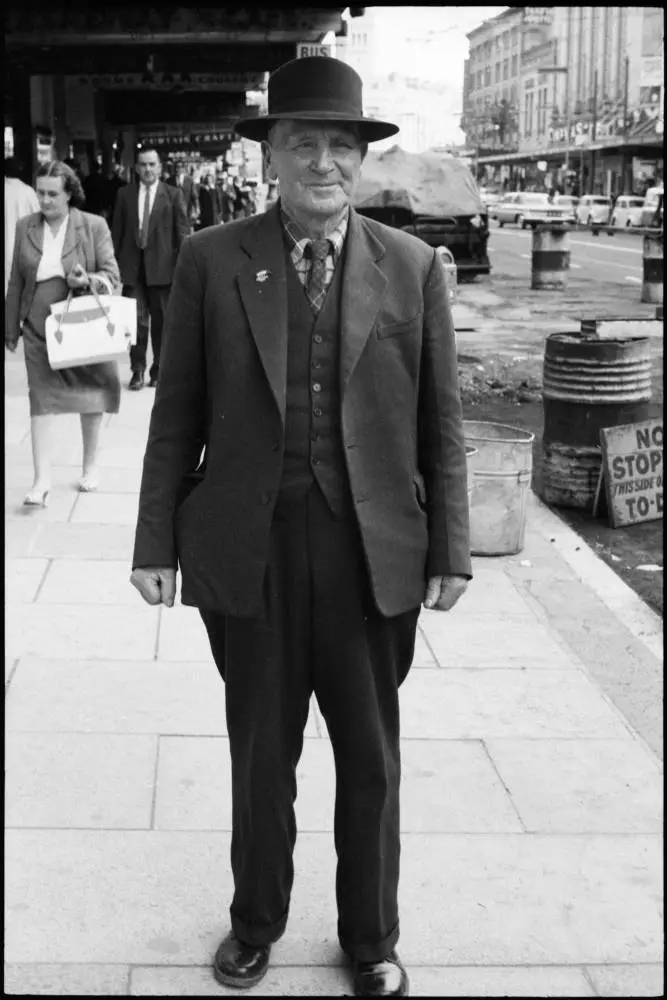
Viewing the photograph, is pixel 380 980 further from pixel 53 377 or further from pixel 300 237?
pixel 53 377

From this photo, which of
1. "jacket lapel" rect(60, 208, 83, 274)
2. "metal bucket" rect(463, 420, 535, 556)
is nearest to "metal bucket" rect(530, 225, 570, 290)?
"metal bucket" rect(463, 420, 535, 556)

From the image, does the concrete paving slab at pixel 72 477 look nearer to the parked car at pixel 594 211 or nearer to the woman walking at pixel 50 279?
the woman walking at pixel 50 279

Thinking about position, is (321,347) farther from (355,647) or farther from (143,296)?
(143,296)

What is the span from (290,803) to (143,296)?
27.3 ft

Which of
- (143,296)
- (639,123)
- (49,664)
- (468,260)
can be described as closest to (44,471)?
(49,664)

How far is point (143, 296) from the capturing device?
11.0m

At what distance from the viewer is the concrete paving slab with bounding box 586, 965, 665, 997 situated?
10.5ft

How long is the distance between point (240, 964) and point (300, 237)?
1.68 metres

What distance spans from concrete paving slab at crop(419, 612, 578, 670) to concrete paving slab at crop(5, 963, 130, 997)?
95.6 inches

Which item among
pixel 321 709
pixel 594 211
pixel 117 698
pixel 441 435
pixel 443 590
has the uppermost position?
pixel 594 211

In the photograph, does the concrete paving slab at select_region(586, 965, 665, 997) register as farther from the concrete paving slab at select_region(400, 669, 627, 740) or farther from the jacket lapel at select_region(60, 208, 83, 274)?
the jacket lapel at select_region(60, 208, 83, 274)

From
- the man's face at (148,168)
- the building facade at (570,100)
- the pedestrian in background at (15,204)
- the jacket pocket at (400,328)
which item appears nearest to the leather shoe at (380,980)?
the jacket pocket at (400,328)

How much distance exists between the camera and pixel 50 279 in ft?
23.9

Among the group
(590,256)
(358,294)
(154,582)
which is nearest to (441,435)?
(358,294)
